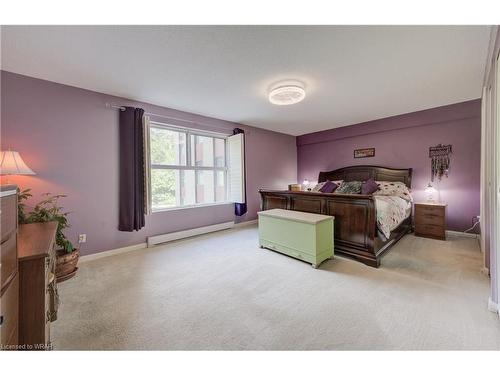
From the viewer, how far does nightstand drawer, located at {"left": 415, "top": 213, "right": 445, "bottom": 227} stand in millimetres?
3377

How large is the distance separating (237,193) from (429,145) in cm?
378

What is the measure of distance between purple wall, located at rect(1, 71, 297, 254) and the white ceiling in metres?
0.19

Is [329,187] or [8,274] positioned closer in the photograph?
Result: [8,274]

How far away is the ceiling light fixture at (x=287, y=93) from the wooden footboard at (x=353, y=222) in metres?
1.39

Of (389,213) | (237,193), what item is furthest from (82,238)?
(389,213)

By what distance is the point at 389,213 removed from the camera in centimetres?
281

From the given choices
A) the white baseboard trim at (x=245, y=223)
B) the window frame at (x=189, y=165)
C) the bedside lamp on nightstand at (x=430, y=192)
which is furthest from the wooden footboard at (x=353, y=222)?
the window frame at (x=189, y=165)

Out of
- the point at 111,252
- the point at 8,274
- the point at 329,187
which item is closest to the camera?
the point at 8,274

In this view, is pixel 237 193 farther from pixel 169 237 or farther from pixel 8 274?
pixel 8 274

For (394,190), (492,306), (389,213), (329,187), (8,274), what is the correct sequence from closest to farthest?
1. (8,274)
2. (492,306)
3. (389,213)
4. (394,190)
5. (329,187)

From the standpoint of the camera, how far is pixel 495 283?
157 cm

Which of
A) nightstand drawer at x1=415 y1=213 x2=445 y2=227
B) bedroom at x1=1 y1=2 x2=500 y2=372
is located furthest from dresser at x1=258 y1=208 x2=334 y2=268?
nightstand drawer at x1=415 y1=213 x2=445 y2=227
